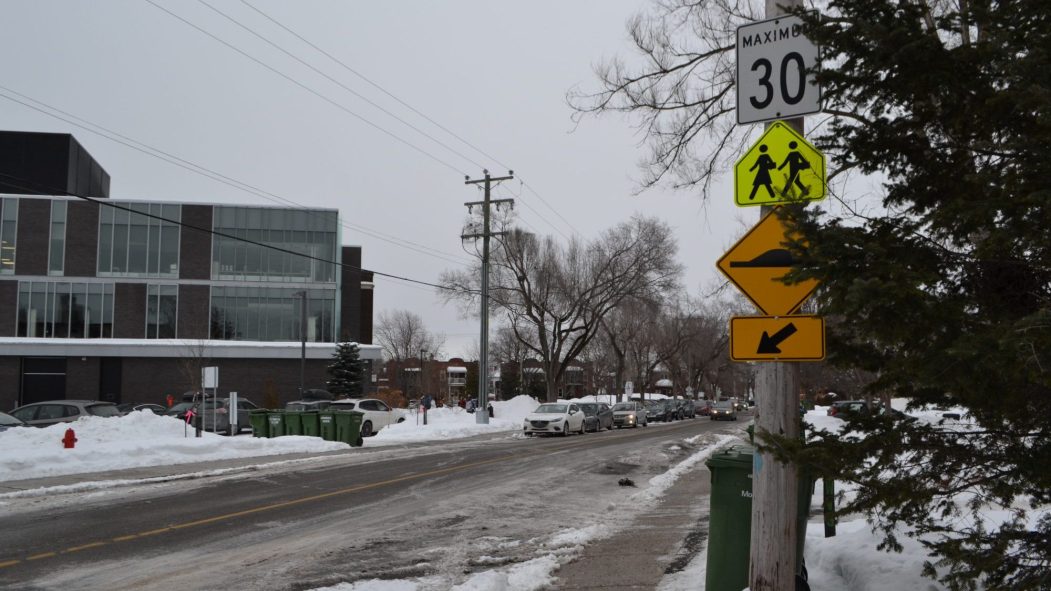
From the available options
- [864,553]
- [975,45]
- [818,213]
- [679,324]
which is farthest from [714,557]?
[679,324]

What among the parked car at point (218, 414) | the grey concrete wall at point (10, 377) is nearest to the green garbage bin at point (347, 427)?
the parked car at point (218, 414)

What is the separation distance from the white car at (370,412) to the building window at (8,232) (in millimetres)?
37664

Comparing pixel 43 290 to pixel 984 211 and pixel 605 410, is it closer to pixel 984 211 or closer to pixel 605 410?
pixel 605 410

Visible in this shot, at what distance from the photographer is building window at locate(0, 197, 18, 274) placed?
54.2 m

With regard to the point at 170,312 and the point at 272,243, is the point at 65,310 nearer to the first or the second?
the point at 170,312

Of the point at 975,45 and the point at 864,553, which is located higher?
the point at 975,45

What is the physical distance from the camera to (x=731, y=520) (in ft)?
20.6

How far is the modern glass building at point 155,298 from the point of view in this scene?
177 ft

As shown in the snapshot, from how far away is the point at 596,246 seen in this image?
170ft

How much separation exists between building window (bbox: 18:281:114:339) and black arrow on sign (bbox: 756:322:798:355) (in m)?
58.4

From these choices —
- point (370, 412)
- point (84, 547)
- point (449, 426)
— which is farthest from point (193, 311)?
point (84, 547)

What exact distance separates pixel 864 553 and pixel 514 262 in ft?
147

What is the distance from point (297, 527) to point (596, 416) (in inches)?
1078

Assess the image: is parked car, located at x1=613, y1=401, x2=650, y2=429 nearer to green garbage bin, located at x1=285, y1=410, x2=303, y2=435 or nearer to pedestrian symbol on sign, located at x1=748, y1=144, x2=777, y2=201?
green garbage bin, located at x1=285, y1=410, x2=303, y2=435
